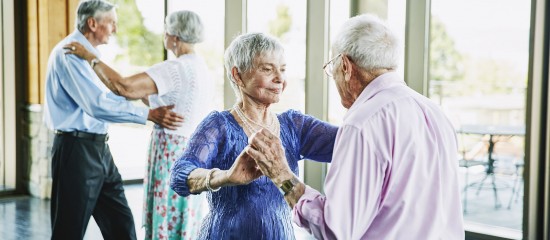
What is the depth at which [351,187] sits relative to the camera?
155cm

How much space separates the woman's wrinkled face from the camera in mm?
2117

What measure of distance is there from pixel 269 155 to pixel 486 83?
11.4 feet

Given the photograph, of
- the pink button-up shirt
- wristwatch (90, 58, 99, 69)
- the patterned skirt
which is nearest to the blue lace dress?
the pink button-up shirt

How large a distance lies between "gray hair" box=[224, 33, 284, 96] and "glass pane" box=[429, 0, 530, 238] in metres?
2.79

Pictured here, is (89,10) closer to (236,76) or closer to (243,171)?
(236,76)

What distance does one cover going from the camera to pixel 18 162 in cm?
666

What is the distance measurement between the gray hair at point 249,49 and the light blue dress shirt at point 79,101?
1.38 meters

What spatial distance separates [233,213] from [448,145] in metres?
0.74

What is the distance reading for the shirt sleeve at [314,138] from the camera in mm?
2258

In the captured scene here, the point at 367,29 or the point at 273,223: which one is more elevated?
the point at 367,29

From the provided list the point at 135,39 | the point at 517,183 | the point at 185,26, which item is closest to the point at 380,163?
the point at 185,26

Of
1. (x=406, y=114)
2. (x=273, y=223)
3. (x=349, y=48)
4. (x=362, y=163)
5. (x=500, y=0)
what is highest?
(x=500, y=0)

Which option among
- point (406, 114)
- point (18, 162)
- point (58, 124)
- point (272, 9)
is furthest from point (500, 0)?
point (18, 162)

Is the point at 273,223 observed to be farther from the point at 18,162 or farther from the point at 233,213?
the point at 18,162
